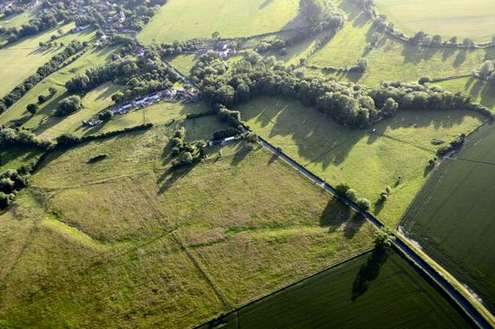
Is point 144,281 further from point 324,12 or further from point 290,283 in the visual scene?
point 324,12

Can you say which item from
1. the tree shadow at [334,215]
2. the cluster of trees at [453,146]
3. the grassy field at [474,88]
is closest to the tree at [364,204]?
the tree shadow at [334,215]

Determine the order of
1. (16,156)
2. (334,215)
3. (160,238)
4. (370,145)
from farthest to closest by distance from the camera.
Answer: (16,156)
(370,145)
(334,215)
(160,238)

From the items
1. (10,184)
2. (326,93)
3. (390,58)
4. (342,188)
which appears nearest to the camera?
(342,188)

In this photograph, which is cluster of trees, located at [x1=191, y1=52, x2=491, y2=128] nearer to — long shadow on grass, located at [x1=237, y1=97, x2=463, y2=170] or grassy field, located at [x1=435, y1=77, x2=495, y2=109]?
long shadow on grass, located at [x1=237, y1=97, x2=463, y2=170]

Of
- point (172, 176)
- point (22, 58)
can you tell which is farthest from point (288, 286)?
point (22, 58)

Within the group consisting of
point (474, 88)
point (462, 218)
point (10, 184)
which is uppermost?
point (474, 88)

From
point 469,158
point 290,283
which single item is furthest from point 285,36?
point 290,283

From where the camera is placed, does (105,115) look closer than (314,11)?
Yes

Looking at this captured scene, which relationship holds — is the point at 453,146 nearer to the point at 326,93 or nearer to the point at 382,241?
the point at 326,93
